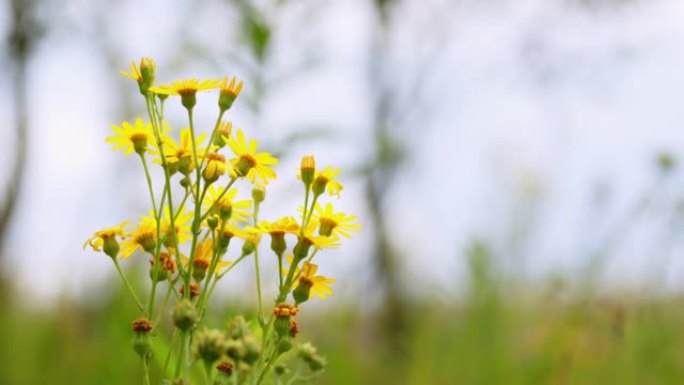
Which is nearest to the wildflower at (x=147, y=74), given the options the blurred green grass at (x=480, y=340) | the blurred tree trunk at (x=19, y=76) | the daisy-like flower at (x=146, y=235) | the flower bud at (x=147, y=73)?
the flower bud at (x=147, y=73)

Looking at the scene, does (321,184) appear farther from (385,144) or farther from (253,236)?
(385,144)

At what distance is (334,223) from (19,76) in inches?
223

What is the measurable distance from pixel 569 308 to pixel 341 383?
827 mm

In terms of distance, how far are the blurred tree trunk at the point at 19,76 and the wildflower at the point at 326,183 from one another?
5360mm

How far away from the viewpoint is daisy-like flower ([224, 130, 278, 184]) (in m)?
0.87

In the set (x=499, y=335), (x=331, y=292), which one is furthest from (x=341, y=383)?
(x=331, y=292)

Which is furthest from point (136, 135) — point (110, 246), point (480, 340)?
point (480, 340)

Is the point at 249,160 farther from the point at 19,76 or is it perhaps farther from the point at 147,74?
the point at 19,76

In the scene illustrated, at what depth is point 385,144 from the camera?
3900mm

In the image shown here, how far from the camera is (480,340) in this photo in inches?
125

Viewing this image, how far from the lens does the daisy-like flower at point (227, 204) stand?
0.83 m

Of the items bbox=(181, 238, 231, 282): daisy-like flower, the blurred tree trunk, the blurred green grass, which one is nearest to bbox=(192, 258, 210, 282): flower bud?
bbox=(181, 238, 231, 282): daisy-like flower

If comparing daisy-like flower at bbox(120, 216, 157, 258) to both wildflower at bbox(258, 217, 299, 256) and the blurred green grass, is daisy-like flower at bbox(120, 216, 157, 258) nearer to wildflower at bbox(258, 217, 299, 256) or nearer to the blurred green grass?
wildflower at bbox(258, 217, 299, 256)

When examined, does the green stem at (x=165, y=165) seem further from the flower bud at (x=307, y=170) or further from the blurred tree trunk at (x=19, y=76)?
the blurred tree trunk at (x=19, y=76)
